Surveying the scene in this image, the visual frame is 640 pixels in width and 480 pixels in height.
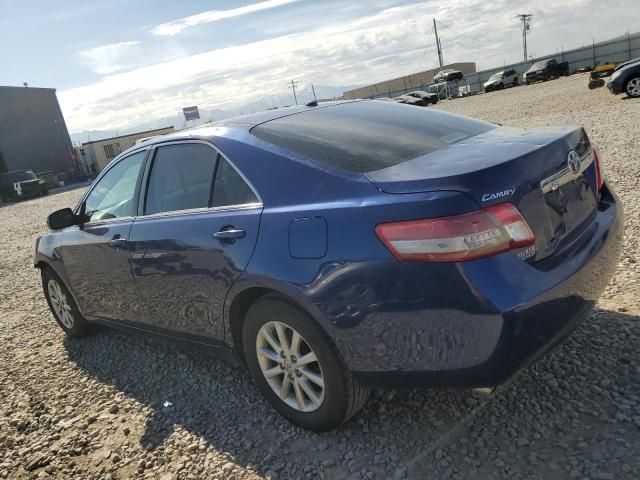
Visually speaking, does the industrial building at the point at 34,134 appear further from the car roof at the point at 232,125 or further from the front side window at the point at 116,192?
the car roof at the point at 232,125

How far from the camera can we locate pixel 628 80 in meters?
14.9

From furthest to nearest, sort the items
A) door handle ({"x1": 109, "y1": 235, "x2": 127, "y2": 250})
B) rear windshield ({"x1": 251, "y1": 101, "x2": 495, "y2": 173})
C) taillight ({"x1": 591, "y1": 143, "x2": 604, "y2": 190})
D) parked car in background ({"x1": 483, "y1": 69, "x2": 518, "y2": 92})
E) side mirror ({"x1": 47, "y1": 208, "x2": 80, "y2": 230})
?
parked car in background ({"x1": 483, "y1": 69, "x2": 518, "y2": 92})
side mirror ({"x1": 47, "y1": 208, "x2": 80, "y2": 230})
door handle ({"x1": 109, "y1": 235, "x2": 127, "y2": 250})
taillight ({"x1": 591, "y1": 143, "x2": 604, "y2": 190})
rear windshield ({"x1": 251, "y1": 101, "x2": 495, "y2": 173})

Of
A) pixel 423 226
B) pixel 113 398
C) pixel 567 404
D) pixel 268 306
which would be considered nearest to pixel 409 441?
pixel 567 404

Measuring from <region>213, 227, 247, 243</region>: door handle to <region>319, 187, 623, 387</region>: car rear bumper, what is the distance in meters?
0.66

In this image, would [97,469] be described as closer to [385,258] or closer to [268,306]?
[268,306]

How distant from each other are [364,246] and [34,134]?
4783 cm

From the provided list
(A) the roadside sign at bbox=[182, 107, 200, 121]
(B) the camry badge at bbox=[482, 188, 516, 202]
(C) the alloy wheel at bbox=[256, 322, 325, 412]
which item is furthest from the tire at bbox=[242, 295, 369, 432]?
(A) the roadside sign at bbox=[182, 107, 200, 121]

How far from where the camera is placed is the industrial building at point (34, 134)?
135 ft

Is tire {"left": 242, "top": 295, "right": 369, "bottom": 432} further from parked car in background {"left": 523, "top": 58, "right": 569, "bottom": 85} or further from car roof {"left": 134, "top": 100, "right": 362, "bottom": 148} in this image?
parked car in background {"left": 523, "top": 58, "right": 569, "bottom": 85}

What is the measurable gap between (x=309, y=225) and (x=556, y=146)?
1202 mm

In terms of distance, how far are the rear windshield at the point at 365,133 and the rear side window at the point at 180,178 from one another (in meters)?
0.39

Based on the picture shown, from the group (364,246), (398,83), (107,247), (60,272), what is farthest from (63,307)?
(398,83)

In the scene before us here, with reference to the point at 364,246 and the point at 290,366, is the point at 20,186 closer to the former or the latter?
the point at 290,366

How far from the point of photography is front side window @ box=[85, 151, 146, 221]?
3652 mm
